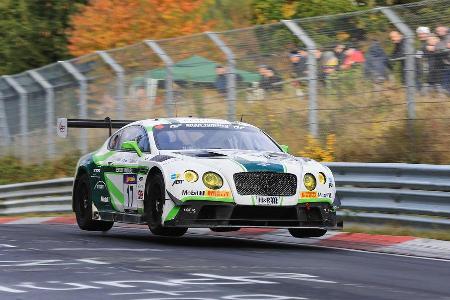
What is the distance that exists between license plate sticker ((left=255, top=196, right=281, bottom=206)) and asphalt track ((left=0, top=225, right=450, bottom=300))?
0.50 m

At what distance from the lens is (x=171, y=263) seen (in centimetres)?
1199

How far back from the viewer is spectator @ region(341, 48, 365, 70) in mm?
18234

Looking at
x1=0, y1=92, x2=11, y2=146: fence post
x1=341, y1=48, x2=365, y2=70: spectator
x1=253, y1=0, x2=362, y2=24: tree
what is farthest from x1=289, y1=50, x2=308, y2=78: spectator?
x1=253, y1=0, x2=362, y2=24: tree

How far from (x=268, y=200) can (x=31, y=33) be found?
33344 millimetres

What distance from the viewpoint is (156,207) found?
47.1 ft

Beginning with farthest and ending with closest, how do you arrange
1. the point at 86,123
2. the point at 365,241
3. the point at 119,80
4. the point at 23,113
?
the point at 23,113 < the point at 119,80 < the point at 86,123 < the point at 365,241

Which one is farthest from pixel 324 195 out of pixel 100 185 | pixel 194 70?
pixel 194 70

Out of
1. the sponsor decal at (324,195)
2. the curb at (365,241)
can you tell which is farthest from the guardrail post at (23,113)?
the sponsor decal at (324,195)

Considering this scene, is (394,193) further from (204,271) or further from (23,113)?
(23,113)

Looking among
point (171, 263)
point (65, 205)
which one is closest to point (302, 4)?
point (65, 205)

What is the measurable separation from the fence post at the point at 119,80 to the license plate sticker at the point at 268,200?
10.3 metres

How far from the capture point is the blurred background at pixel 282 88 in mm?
16984

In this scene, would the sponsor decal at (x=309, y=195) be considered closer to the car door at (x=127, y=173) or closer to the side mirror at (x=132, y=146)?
the car door at (x=127, y=173)

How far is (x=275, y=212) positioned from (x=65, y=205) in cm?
1007
